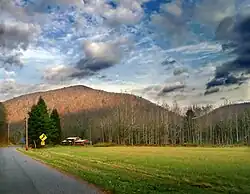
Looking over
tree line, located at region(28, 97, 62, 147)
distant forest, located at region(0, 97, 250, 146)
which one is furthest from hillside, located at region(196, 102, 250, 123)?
tree line, located at region(28, 97, 62, 147)

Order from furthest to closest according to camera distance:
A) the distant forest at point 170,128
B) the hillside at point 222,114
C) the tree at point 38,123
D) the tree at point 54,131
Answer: the hillside at point 222,114
the distant forest at point 170,128
the tree at point 54,131
the tree at point 38,123

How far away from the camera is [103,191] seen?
1530cm

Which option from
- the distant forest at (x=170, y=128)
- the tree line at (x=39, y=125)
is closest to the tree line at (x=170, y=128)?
the distant forest at (x=170, y=128)

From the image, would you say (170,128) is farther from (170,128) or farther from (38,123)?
(38,123)

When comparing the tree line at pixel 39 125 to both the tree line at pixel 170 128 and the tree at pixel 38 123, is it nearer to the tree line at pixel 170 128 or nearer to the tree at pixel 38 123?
the tree at pixel 38 123

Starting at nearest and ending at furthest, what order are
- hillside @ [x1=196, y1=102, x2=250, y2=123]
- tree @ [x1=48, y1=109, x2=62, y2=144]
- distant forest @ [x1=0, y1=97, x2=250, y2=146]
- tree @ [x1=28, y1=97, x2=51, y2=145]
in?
tree @ [x1=28, y1=97, x2=51, y2=145]
tree @ [x1=48, y1=109, x2=62, y2=144]
distant forest @ [x1=0, y1=97, x2=250, y2=146]
hillside @ [x1=196, y1=102, x2=250, y2=123]

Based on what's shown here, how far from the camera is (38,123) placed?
96188 millimetres

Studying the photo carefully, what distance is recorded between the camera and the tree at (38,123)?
9619 centimetres

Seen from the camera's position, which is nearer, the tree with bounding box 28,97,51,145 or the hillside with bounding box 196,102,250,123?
the tree with bounding box 28,97,51,145

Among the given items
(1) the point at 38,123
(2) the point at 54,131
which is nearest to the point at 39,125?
(1) the point at 38,123

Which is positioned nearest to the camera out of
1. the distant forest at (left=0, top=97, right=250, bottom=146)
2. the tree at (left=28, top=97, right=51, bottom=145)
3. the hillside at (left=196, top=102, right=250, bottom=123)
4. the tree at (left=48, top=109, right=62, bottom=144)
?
the tree at (left=28, top=97, right=51, bottom=145)

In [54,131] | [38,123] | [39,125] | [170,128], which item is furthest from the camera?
[170,128]

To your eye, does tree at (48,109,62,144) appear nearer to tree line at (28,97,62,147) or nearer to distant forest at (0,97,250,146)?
tree line at (28,97,62,147)

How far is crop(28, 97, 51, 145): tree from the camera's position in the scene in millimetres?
96188
